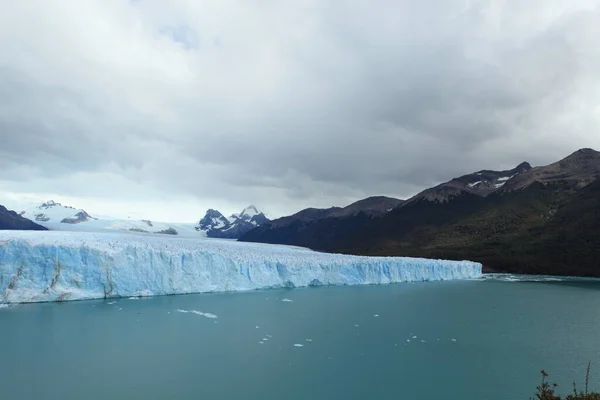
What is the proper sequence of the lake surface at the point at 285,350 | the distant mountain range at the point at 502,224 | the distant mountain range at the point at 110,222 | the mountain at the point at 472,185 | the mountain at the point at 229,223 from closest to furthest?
the lake surface at the point at 285,350 < the distant mountain range at the point at 502,224 < the distant mountain range at the point at 110,222 < the mountain at the point at 472,185 < the mountain at the point at 229,223

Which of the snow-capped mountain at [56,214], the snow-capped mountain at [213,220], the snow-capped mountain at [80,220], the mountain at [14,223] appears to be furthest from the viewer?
the snow-capped mountain at [213,220]

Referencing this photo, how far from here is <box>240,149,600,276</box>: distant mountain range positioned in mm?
51844

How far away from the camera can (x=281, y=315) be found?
52.0 ft

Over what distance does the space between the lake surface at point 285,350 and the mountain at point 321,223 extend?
323 ft

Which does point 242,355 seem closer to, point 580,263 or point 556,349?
point 556,349

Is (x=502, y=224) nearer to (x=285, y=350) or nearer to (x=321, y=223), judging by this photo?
(x=321, y=223)

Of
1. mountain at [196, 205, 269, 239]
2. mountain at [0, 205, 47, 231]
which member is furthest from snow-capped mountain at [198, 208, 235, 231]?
mountain at [0, 205, 47, 231]

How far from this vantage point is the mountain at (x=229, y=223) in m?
157

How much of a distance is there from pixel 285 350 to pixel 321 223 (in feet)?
385

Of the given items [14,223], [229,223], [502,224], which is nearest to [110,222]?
[14,223]

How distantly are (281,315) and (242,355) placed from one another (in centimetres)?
569

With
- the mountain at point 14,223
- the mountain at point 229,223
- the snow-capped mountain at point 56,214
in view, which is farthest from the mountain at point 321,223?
the mountain at point 14,223

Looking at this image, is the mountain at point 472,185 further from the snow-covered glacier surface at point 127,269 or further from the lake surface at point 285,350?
the lake surface at point 285,350

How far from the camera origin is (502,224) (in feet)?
223
